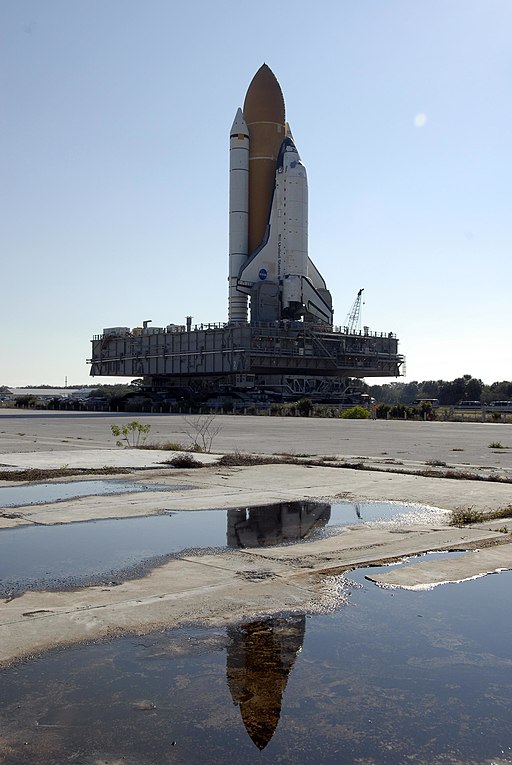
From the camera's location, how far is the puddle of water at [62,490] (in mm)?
11571

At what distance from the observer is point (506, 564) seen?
7.61 metres

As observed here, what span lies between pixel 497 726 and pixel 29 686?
8.24 ft

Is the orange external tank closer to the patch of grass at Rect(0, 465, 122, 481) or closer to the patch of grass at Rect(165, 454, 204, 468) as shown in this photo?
the patch of grass at Rect(165, 454, 204, 468)

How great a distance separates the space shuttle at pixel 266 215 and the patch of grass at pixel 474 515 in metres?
68.4

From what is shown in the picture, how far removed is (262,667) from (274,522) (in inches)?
208

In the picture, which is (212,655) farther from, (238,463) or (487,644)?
(238,463)

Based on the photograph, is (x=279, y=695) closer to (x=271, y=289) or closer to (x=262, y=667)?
(x=262, y=667)

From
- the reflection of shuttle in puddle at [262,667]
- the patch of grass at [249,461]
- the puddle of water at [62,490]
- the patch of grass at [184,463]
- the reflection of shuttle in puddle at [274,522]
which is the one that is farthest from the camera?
the patch of grass at [249,461]

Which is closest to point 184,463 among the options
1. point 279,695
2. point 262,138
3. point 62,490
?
point 62,490

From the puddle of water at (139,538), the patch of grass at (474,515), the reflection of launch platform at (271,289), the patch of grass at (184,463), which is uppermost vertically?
the reflection of launch platform at (271,289)

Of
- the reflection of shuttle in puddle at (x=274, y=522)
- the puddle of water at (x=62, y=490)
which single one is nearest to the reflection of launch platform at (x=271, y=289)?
the puddle of water at (x=62, y=490)

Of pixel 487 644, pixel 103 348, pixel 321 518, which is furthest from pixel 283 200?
pixel 487 644

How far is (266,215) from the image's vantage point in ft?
267

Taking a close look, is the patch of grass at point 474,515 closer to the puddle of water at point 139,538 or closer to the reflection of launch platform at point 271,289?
the puddle of water at point 139,538
